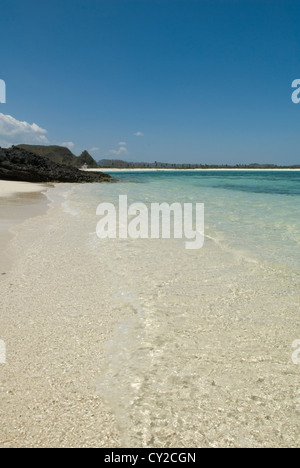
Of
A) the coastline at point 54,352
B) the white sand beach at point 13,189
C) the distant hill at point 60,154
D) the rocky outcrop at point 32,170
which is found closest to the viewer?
the coastline at point 54,352

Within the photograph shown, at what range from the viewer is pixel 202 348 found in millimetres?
2648

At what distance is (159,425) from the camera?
1834 millimetres

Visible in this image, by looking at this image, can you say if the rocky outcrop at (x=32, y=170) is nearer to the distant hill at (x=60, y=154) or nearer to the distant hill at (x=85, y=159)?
the distant hill at (x=60, y=154)

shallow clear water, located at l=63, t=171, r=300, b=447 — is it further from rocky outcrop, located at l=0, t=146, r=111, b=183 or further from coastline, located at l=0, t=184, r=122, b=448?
rocky outcrop, located at l=0, t=146, r=111, b=183

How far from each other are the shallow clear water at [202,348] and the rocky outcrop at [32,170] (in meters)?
27.5

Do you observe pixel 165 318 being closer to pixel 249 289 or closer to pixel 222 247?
pixel 249 289

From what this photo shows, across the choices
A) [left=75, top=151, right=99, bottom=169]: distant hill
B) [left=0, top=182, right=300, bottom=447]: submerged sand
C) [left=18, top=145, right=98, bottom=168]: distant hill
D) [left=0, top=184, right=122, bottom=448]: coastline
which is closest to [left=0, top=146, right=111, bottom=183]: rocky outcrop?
[left=0, top=184, right=122, bottom=448]: coastline

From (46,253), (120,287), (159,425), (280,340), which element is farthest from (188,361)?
(46,253)

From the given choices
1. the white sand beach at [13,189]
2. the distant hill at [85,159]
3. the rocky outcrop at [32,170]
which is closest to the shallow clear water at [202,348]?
the white sand beach at [13,189]

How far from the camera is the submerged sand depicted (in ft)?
5.91

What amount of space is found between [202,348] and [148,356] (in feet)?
1.58

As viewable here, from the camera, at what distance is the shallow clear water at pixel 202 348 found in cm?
185

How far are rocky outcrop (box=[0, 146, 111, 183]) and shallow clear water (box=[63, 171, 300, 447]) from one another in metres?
27.5

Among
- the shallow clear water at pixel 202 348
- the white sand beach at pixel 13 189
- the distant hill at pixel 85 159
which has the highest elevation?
the distant hill at pixel 85 159
